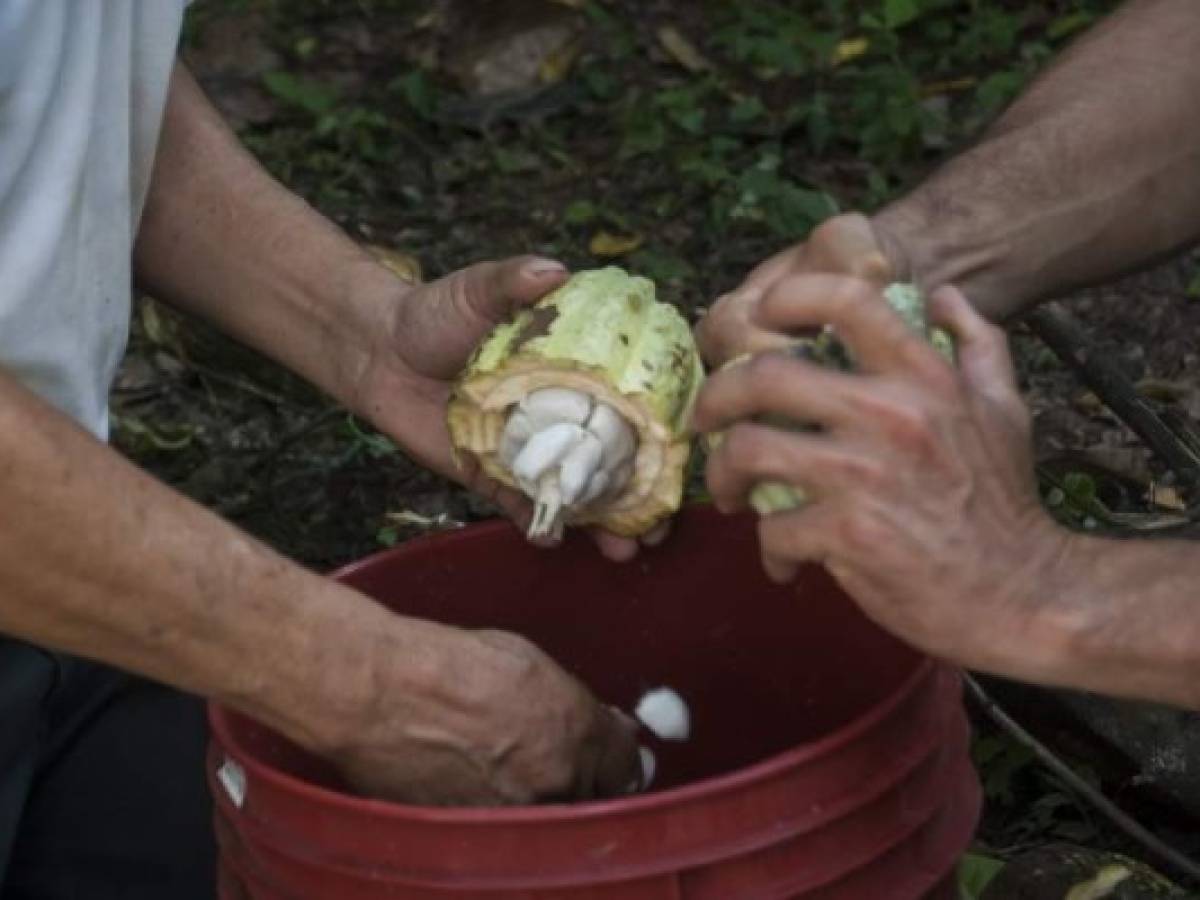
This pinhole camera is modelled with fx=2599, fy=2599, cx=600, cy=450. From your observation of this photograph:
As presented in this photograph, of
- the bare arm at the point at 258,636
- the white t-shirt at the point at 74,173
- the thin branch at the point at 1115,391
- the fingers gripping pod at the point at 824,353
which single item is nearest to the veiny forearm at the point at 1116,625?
the fingers gripping pod at the point at 824,353

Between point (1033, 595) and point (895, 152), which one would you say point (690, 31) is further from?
point (1033, 595)

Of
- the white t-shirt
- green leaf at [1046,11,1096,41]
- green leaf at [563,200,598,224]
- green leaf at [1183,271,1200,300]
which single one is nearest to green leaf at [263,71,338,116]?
green leaf at [563,200,598,224]

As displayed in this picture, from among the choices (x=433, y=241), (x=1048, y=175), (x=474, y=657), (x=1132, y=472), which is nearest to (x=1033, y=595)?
(x=474, y=657)

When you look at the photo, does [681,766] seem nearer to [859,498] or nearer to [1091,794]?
[1091,794]

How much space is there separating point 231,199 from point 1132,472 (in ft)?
5.12

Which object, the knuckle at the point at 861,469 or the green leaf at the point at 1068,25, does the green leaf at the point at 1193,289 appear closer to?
the green leaf at the point at 1068,25

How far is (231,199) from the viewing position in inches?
132

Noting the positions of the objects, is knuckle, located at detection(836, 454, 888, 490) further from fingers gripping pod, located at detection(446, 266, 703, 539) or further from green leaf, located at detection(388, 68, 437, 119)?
green leaf, located at detection(388, 68, 437, 119)

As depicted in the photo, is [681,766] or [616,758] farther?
[681,766]

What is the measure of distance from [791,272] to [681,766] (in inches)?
26.9

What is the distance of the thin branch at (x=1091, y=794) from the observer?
11.0ft

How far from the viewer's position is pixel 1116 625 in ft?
8.04

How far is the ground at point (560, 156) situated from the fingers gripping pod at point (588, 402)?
1.45 m

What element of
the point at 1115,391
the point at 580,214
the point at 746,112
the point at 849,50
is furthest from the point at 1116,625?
the point at 849,50
